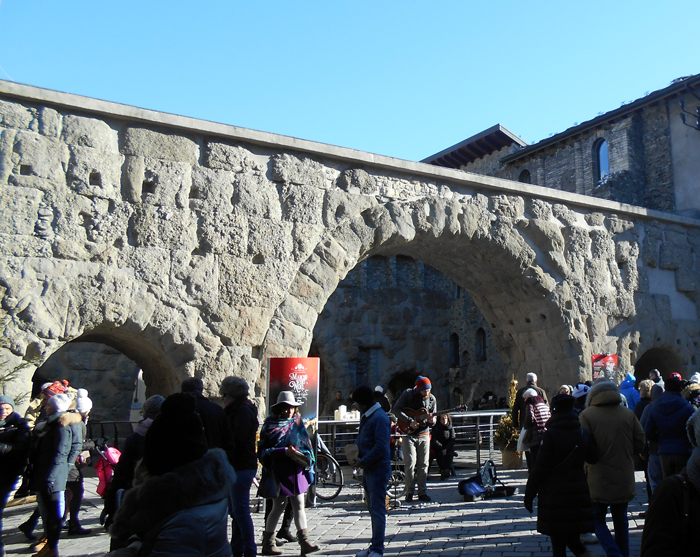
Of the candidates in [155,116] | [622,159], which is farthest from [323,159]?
[622,159]

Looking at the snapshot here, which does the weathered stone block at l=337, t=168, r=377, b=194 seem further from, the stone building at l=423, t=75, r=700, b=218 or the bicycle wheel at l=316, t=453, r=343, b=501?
the stone building at l=423, t=75, r=700, b=218

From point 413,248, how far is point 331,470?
3.62 meters

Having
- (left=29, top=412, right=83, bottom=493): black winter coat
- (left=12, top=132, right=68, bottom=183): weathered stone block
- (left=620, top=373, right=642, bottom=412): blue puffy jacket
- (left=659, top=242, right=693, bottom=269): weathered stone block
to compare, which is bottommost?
(left=29, top=412, right=83, bottom=493): black winter coat

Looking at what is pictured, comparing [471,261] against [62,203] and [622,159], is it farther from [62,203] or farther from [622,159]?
[622,159]

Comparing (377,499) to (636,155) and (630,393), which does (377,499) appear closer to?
(630,393)

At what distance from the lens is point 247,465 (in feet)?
14.8

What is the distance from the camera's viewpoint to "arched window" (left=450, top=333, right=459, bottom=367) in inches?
659

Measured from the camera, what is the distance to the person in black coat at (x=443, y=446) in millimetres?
8500

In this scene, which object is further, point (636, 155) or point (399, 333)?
point (636, 155)

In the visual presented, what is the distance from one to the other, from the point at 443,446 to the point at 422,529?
3.12m

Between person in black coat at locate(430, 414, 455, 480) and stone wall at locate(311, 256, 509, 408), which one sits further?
stone wall at locate(311, 256, 509, 408)

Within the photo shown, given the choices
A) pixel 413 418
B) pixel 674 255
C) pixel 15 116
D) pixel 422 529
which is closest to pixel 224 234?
pixel 15 116

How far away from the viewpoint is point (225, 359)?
7.38 meters

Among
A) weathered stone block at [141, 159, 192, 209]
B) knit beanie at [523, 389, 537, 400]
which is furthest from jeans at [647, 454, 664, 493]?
weathered stone block at [141, 159, 192, 209]
